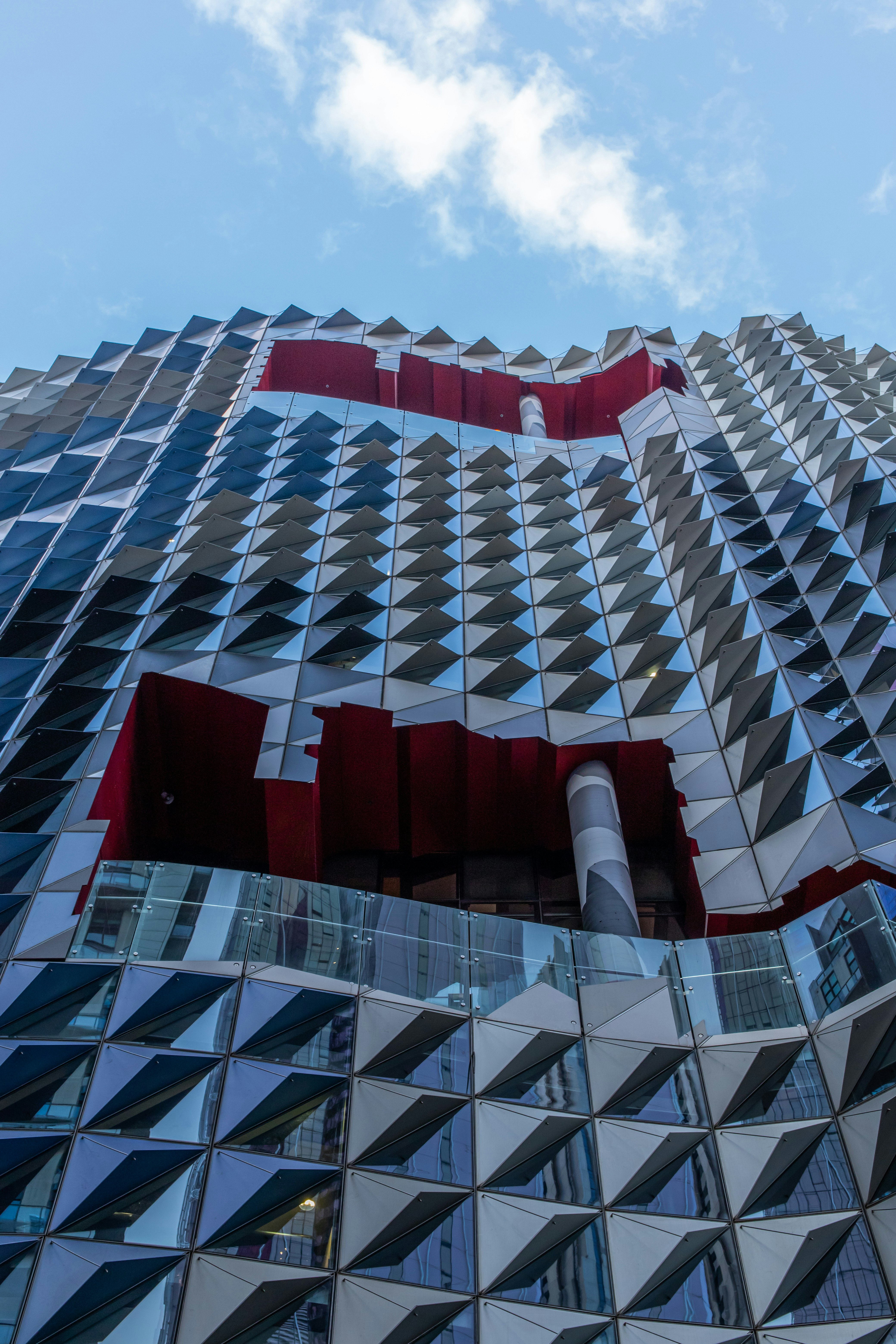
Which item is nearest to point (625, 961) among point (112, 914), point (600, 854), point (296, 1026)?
point (296, 1026)

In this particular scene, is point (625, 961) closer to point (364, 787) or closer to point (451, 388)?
point (364, 787)

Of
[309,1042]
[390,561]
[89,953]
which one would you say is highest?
[390,561]

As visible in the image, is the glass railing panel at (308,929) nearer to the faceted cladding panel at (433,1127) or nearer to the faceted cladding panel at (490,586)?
the faceted cladding panel at (433,1127)

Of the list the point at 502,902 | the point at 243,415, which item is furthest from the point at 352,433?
the point at 502,902

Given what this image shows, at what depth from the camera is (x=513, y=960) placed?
1429cm

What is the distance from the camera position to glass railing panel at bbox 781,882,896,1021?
12.9 m

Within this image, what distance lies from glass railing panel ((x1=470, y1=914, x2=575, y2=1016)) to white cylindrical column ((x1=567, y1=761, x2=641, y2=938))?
2.61m

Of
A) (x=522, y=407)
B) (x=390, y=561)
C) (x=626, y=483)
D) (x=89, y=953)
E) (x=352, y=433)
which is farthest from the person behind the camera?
(x=522, y=407)

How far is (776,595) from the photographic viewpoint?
23.5m

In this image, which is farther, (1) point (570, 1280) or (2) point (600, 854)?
(2) point (600, 854)

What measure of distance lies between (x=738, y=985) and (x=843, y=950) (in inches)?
53.4

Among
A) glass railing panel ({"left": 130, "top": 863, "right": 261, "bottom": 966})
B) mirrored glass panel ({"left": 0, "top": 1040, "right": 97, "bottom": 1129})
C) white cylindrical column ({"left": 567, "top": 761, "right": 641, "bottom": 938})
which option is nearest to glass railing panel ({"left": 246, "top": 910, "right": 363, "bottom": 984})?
glass railing panel ({"left": 130, "top": 863, "right": 261, "bottom": 966})

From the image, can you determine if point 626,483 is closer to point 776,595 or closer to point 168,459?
point 776,595

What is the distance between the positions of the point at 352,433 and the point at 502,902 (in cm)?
1689
